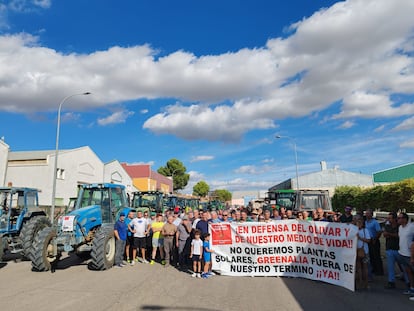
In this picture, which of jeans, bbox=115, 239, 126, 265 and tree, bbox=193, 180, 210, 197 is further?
tree, bbox=193, 180, 210, 197

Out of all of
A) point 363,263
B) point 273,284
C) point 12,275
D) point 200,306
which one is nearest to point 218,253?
point 273,284

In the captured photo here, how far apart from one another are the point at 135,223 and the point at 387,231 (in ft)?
23.6

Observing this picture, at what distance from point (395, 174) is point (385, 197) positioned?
3473cm

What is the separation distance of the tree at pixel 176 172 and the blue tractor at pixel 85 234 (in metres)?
64.4

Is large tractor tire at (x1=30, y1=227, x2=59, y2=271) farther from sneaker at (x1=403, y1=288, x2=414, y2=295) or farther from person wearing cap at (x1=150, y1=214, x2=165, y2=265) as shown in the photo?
sneaker at (x1=403, y1=288, x2=414, y2=295)

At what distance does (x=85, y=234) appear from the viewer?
9.77 metres

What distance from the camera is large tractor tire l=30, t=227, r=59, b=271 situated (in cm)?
873

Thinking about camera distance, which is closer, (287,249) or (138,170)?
(287,249)

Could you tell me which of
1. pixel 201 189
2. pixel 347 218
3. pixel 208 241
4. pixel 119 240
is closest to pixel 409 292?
pixel 347 218

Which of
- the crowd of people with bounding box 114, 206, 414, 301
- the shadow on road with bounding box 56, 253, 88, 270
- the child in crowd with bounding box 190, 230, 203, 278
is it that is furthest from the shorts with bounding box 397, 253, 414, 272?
the shadow on road with bounding box 56, 253, 88, 270

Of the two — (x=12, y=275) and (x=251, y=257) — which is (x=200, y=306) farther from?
(x=12, y=275)

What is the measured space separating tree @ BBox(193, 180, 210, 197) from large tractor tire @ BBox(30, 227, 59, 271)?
87826 mm

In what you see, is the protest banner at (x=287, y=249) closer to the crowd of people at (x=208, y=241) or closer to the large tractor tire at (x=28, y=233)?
the crowd of people at (x=208, y=241)

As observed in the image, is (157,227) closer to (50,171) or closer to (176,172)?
(50,171)
